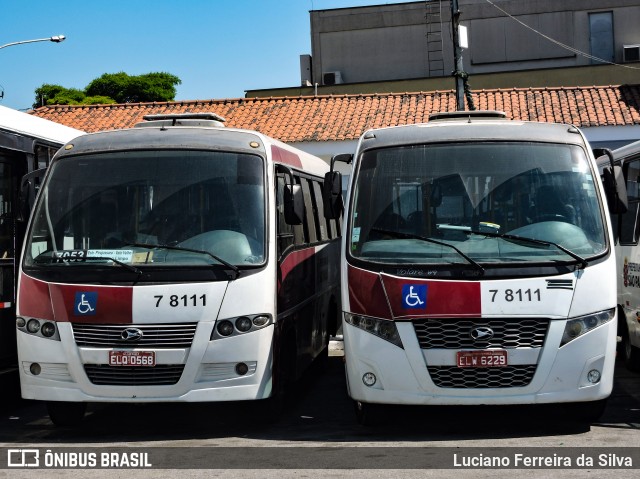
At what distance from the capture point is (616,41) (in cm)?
4841

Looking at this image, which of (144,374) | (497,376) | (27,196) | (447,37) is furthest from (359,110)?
(497,376)

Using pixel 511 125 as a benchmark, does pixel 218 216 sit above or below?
below

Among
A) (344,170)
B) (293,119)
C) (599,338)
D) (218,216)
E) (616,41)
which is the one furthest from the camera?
(616,41)

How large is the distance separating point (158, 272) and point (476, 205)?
283 cm

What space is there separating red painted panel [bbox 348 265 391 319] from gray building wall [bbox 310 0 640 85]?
133 feet

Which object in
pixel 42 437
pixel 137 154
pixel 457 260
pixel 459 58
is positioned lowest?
pixel 42 437

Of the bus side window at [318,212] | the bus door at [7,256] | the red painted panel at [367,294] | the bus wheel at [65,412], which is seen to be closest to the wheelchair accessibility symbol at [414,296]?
the red painted panel at [367,294]

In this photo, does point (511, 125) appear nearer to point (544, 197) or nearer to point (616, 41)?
point (544, 197)

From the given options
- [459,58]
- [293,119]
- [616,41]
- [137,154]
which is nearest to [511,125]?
[137,154]

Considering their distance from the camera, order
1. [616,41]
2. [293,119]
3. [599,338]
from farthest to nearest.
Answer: [616,41] → [293,119] → [599,338]

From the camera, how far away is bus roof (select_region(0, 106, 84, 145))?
10.7 m

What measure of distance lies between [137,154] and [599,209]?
4.21m

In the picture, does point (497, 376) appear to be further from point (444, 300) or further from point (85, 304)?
point (85, 304)

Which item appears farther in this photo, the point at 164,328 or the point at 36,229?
the point at 36,229
